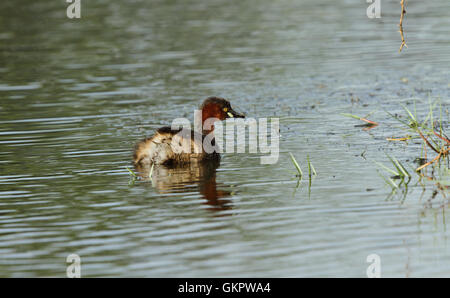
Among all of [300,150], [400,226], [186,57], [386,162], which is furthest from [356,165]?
[186,57]

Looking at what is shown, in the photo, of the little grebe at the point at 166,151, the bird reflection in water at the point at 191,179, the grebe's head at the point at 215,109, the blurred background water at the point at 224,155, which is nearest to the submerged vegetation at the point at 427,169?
the blurred background water at the point at 224,155

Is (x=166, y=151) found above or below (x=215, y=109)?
below

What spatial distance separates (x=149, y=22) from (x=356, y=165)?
667 inches

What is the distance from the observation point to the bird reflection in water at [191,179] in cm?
839

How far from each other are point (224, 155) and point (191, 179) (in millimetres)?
1374

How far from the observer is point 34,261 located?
6.75 meters

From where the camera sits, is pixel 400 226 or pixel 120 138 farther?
pixel 120 138

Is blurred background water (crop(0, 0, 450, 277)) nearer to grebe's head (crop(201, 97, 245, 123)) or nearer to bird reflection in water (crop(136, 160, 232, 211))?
bird reflection in water (crop(136, 160, 232, 211))

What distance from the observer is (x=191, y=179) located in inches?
370

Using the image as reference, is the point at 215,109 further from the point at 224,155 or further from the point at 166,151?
the point at 166,151

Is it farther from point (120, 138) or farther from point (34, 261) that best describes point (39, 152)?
point (34, 261)

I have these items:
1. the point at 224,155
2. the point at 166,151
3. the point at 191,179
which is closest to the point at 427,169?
the point at 191,179

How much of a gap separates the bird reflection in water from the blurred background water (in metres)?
0.04
